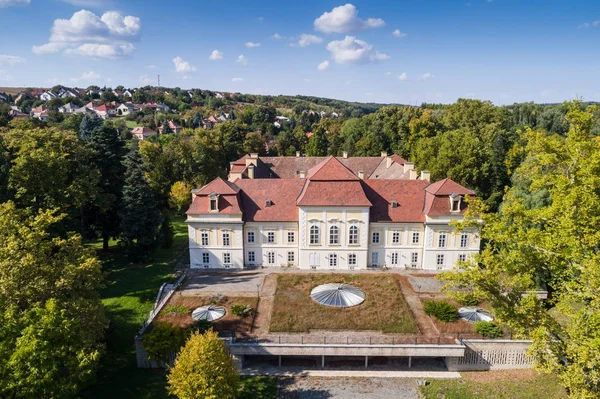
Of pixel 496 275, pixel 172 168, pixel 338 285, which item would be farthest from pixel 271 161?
pixel 496 275

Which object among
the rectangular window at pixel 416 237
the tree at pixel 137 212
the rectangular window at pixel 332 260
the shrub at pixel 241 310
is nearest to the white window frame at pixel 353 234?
the rectangular window at pixel 332 260

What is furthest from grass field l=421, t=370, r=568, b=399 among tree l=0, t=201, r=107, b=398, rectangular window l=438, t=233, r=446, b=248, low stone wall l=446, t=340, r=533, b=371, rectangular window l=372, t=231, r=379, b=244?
tree l=0, t=201, r=107, b=398

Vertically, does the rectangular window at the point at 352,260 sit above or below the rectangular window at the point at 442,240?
below

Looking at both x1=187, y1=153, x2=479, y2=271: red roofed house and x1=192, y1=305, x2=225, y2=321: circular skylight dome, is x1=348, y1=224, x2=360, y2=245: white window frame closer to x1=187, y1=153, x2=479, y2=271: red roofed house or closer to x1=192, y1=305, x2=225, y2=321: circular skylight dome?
x1=187, y1=153, x2=479, y2=271: red roofed house

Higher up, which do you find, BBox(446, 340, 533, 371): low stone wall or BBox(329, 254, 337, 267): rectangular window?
BBox(329, 254, 337, 267): rectangular window

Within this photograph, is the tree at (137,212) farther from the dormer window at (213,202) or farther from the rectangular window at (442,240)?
the rectangular window at (442,240)

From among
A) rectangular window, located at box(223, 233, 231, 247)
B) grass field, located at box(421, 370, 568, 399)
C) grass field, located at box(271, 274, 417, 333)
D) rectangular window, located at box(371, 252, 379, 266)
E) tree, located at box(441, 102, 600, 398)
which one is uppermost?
tree, located at box(441, 102, 600, 398)

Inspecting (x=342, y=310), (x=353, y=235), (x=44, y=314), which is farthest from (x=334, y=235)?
(x=44, y=314)
